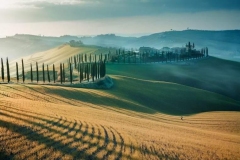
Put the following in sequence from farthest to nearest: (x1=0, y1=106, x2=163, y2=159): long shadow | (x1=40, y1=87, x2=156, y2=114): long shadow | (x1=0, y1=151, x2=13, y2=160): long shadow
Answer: (x1=40, y1=87, x2=156, y2=114): long shadow
(x1=0, y1=106, x2=163, y2=159): long shadow
(x1=0, y1=151, x2=13, y2=160): long shadow

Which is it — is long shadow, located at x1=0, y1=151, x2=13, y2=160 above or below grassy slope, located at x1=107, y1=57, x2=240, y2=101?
above

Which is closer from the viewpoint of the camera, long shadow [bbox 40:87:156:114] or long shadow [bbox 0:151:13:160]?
long shadow [bbox 0:151:13:160]

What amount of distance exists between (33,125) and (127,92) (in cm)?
5924

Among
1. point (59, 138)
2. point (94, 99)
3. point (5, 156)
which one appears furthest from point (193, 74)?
point (5, 156)

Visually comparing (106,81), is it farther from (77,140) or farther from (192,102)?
(77,140)

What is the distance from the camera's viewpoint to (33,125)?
73.3 ft

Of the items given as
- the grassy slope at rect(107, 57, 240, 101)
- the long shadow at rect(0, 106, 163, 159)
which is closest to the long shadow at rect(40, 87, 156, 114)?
the long shadow at rect(0, 106, 163, 159)

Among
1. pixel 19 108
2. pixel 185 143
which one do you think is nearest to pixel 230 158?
pixel 185 143

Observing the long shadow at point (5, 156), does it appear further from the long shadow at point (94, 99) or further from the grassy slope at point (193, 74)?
the grassy slope at point (193, 74)

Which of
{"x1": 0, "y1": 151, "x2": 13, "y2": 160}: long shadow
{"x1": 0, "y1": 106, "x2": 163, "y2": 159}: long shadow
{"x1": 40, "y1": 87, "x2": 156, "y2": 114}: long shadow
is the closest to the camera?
{"x1": 0, "y1": 151, "x2": 13, "y2": 160}: long shadow

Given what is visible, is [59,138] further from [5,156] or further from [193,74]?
[193,74]

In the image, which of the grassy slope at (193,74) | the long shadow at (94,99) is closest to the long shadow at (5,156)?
the long shadow at (94,99)

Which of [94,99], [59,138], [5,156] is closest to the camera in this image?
[5,156]

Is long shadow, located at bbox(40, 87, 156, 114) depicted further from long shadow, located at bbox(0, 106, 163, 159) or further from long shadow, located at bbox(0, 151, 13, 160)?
long shadow, located at bbox(0, 151, 13, 160)
